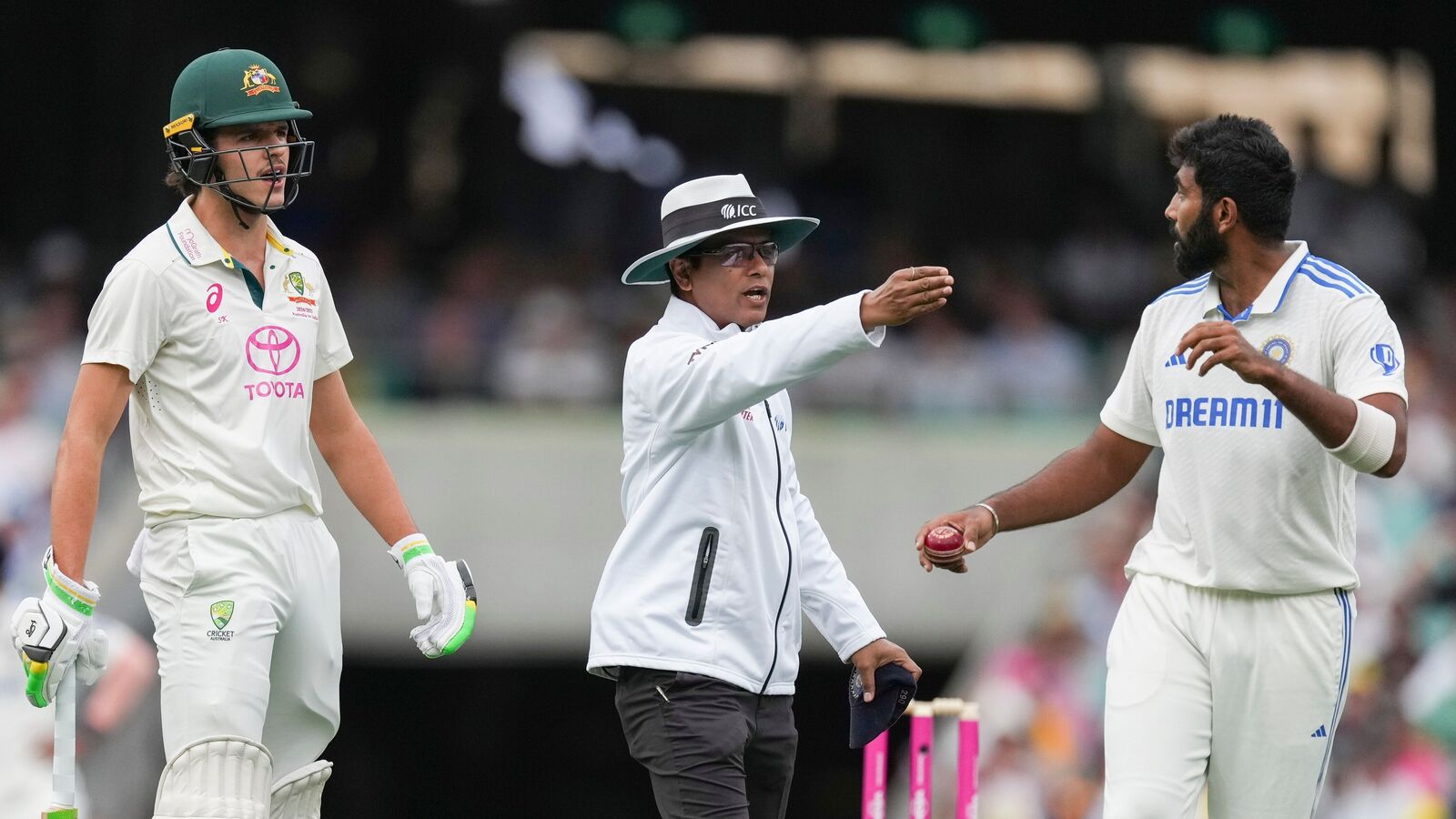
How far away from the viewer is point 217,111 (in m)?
4.61

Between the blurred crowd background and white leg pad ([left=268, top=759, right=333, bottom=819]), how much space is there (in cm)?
482

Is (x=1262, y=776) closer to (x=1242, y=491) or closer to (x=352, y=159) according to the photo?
(x=1242, y=491)

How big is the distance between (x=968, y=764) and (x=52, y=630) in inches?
88.3

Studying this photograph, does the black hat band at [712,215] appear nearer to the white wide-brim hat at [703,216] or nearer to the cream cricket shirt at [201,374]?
the white wide-brim hat at [703,216]

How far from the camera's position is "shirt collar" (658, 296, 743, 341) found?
471 cm

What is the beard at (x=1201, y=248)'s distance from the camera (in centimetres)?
464

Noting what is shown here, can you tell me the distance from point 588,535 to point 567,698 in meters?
3.79

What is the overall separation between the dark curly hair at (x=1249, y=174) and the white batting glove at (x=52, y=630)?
262 centimetres

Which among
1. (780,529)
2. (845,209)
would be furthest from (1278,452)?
(845,209)

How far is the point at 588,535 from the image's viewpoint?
12062 millimetres

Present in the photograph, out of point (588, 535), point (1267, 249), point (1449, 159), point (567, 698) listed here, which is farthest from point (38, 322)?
point (1449, 159)

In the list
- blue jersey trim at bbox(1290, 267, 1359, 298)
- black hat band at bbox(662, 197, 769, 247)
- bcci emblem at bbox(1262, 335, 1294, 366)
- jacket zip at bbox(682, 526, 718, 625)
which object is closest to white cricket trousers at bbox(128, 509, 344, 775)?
jacket zip at bbox(682, 526, 718, 625)

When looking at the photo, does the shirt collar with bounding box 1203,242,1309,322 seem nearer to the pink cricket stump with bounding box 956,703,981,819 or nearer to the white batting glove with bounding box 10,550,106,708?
the pink cricket stump with bounding box 956,703,981,819

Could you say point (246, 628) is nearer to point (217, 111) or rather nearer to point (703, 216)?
point (217, 111)
